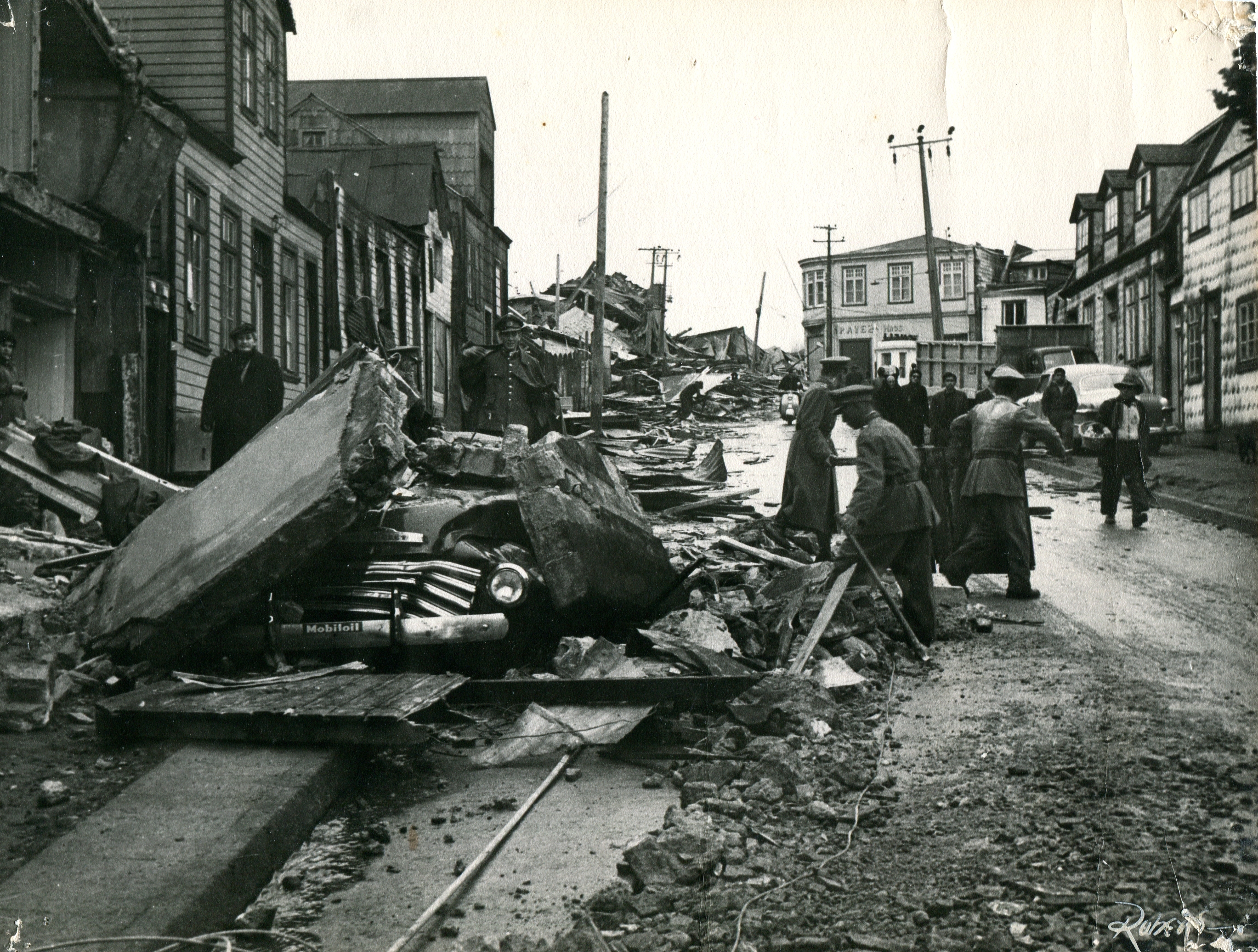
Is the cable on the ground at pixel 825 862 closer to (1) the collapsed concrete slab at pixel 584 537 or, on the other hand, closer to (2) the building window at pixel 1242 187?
(1) the collapsed concrete slab at pixel 584 537

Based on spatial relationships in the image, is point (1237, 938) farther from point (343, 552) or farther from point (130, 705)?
point (343, 552)

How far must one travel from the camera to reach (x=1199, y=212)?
25.5 metres

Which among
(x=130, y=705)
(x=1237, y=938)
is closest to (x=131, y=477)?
(x=130, y=705)

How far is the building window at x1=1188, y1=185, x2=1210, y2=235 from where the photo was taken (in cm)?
2483

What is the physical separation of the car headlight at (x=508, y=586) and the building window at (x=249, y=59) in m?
11.9

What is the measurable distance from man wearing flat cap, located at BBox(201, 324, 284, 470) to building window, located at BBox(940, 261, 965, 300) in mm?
48778

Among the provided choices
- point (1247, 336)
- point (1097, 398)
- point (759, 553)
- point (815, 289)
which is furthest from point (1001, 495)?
point (815, 289)

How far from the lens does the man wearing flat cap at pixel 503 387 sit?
16.2 metres

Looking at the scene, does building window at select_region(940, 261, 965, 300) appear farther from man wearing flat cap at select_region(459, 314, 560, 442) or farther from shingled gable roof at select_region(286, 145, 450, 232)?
man wearing flat cap at select_region(459, 314, 560, 442)

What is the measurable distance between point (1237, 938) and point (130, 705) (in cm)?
446

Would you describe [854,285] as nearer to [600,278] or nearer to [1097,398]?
[600,278]

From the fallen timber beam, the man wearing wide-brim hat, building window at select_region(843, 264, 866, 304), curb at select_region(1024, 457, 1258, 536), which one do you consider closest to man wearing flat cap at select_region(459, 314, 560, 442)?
curb at select_region(1024, 457, 1258, 536)

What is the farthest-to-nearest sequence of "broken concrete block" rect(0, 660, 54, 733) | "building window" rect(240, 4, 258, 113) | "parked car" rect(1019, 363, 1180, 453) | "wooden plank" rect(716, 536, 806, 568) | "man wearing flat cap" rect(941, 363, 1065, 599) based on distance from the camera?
1. "parked car" rect(1019, 363, 1180, 453)
2. "building window" rect(240, 4, 258, 113)
3. "wooden plank" rect(716, 536, 806, 568)
4. "man wearing flat cap" rect(941, 363, 1065, 599)
5. "broken concrete block" rect(0, 660, 54, 733)
